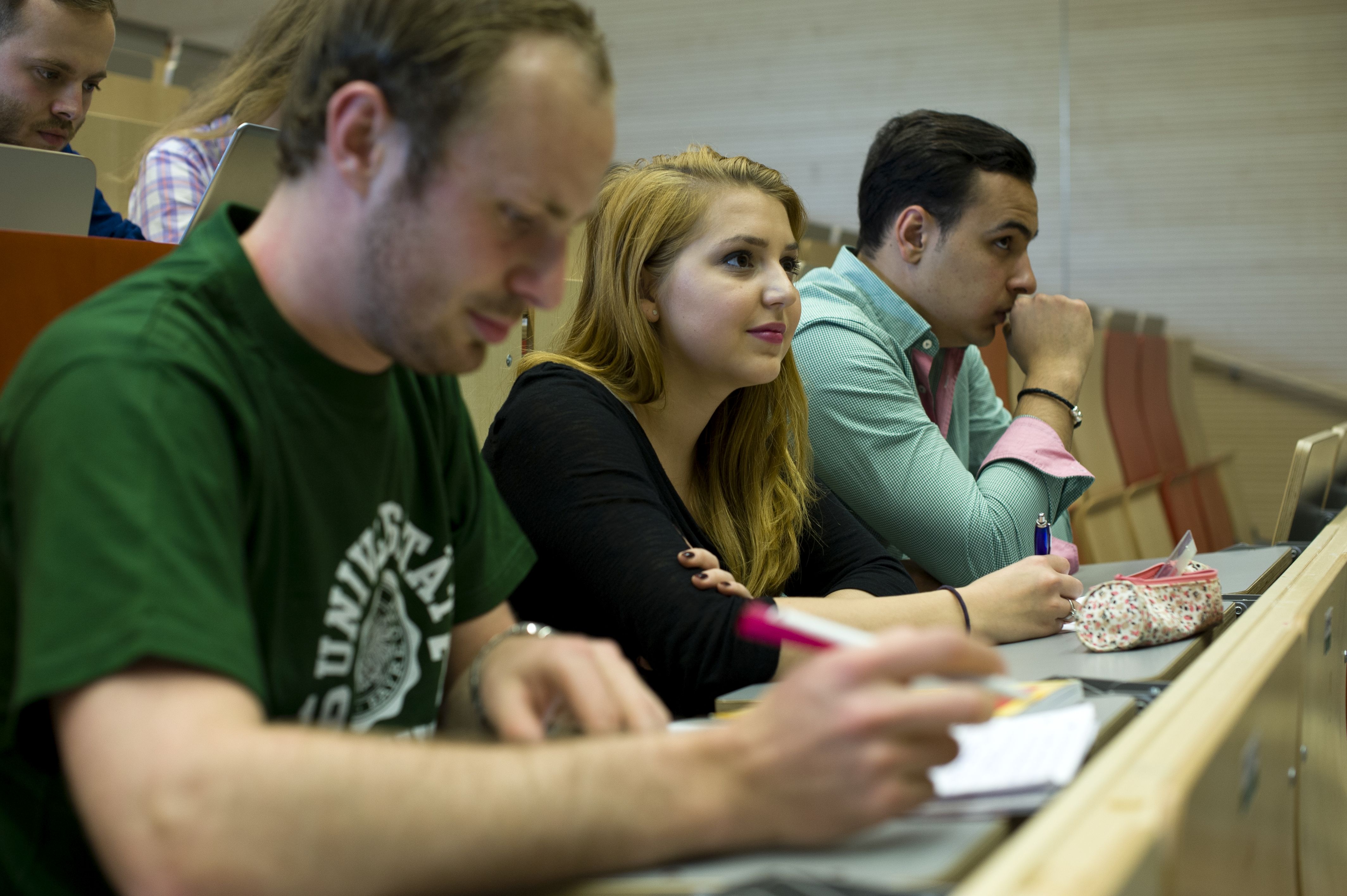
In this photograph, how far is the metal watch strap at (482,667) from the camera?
2.61 feet

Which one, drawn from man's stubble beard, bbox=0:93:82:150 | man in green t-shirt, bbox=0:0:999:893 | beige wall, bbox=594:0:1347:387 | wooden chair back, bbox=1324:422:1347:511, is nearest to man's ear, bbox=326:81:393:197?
man in green t-shirt, bbox=0:0:999:893

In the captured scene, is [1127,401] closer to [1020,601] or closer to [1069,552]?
[1069,552]

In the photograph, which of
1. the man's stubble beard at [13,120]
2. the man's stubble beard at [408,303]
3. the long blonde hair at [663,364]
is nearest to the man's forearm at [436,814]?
the man's stubble beard at [408,303]

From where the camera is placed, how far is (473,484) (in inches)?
35.9

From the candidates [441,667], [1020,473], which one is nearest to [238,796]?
[441,667]

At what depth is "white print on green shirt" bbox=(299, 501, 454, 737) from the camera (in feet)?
2.33

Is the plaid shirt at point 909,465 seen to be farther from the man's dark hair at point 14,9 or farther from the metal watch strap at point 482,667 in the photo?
the man's dark hair at point 14,9

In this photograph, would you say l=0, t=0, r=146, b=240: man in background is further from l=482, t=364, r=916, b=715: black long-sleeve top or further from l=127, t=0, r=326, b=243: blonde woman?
l=482, t=364, r=916, b=715: black long-sleeve top

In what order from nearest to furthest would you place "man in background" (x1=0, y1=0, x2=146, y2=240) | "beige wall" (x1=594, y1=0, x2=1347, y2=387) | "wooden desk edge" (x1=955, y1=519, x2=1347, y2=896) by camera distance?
"wooden desk edge" (x1=955, y1=519, x2=1347, y2=896), "man in background" (x1=0, y1=0, x2=146, y2=240), "beige wall" (x1=594, y1=0, x2=1347, y2=387)

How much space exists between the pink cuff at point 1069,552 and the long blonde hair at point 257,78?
56.6 inches

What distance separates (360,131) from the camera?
687mm

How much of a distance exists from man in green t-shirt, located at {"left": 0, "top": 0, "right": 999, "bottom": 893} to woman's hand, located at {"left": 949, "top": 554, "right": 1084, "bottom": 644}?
1.87 ft

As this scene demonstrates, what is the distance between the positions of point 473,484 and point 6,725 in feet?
1.24

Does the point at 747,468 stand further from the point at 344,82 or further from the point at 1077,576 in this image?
the point at 344,82
